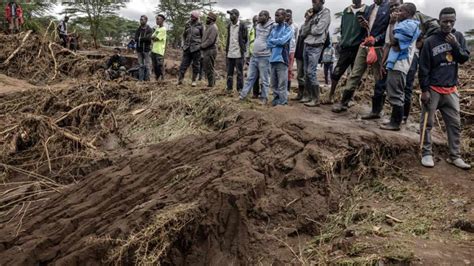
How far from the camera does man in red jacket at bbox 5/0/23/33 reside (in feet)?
47.7

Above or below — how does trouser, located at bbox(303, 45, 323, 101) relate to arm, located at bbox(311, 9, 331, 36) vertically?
below

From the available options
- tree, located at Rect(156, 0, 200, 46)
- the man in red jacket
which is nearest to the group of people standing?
the man in red jacket

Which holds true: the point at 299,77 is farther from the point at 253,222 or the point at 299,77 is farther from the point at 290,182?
the point at 253,222

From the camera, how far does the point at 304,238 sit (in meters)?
3.96

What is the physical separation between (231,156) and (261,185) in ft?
2.10

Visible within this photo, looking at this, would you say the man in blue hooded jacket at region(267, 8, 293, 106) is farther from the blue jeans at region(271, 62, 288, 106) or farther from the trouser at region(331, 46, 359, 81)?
the trouser at region(331, 46, 359, 81)

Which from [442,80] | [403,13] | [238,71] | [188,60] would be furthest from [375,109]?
[188,60]

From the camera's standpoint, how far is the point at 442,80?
4.95 meters

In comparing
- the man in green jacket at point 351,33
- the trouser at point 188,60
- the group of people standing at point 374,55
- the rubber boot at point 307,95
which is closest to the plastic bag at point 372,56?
the group of people standing at point 374,55

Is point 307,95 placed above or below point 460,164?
above

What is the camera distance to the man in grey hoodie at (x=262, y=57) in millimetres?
7195

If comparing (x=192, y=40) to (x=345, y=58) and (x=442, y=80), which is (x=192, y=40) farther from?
(x=442, y=80)

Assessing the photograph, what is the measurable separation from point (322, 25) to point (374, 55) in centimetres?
108

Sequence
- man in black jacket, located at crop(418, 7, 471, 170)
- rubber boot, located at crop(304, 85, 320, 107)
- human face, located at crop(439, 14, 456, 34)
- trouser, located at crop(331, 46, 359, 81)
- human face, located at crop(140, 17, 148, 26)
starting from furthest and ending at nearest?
human face, located at crop(140, 17, 148, 26) → rubber boot, located at crop(304, 85, 320, 107) → trouser, located at crop(331, 46, 359, 81) → man in black jacket, located at crop(418, 7, 471, 170) → human face, located at crop(439, 14, 456, 34)
